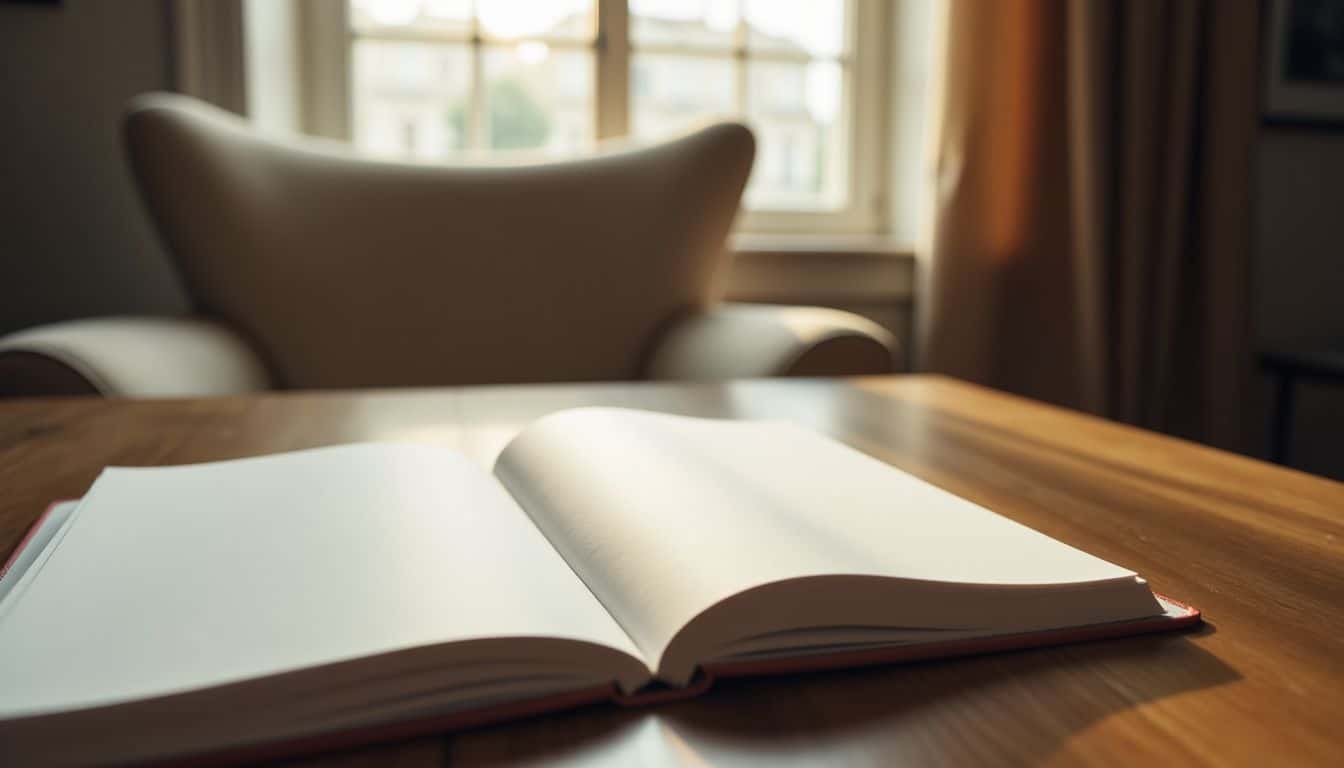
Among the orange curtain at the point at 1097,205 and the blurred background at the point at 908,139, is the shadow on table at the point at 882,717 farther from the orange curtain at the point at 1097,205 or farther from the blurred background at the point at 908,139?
the orange curtain at the point at 1097,205

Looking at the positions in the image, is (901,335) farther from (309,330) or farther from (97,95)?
(97,95)

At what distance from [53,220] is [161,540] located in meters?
1.86

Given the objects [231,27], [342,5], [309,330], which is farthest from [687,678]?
[342,5]

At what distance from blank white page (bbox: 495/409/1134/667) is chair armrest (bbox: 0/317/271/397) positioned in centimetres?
71

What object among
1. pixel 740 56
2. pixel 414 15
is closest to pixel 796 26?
pixel 740 56

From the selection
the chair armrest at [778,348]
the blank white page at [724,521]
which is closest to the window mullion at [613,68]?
the chair armrest at [778,348]

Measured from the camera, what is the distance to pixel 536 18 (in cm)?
Result: 242

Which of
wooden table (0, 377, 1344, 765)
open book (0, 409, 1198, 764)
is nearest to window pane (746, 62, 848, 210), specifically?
wooden table (0, 377, 1344, 765)

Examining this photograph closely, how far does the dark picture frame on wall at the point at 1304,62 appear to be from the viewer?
249 cm

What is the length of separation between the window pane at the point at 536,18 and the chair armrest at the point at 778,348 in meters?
1.06

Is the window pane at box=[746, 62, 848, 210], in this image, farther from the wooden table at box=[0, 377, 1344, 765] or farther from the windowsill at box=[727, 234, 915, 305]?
the wooden table at box=[0, 377, 1344, 765]

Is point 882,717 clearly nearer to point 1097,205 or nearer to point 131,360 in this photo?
point 131,360

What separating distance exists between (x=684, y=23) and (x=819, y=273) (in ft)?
2.33

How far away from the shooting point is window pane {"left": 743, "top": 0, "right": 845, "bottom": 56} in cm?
255
